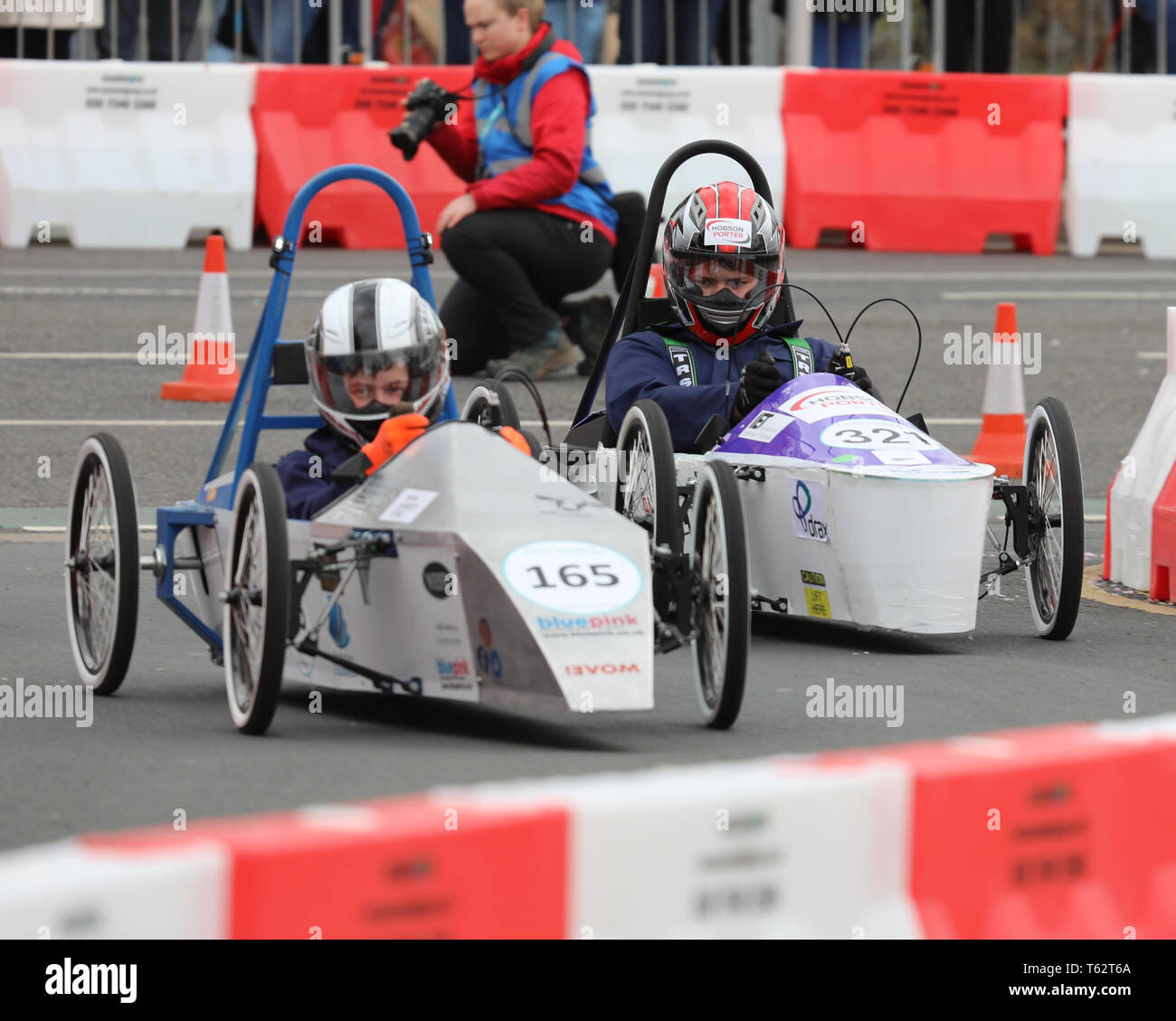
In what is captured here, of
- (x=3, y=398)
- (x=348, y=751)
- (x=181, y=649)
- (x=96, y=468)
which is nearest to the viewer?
(x=348, y=751)

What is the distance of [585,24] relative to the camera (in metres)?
19.0

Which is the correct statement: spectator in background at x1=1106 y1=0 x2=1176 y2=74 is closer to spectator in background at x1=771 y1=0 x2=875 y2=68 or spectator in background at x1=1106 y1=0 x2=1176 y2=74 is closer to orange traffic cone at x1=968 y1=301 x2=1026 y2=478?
spectator in background at x1=771 y1=0 x2=875 y2=68

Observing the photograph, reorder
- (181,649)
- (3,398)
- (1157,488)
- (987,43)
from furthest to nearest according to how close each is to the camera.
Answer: (987,43) < (3,398) < (1157,488) < (181,649)

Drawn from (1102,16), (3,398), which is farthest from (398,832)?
(1102,16)

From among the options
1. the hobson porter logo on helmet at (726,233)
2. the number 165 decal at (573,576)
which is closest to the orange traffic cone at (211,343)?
the hobson porter logo on helmet at (726,233)

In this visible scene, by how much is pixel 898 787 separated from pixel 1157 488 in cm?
444

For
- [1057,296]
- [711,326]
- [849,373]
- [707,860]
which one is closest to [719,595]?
[849,373]

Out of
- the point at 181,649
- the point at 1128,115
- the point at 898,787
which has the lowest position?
the point at 181,649

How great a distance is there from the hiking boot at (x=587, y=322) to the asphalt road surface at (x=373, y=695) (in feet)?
1.22

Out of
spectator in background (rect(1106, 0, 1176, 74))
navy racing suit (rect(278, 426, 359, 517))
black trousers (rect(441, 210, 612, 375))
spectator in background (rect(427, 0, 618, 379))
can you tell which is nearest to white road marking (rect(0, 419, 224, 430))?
spectator in background (rect(427, 0, 618, 379))
